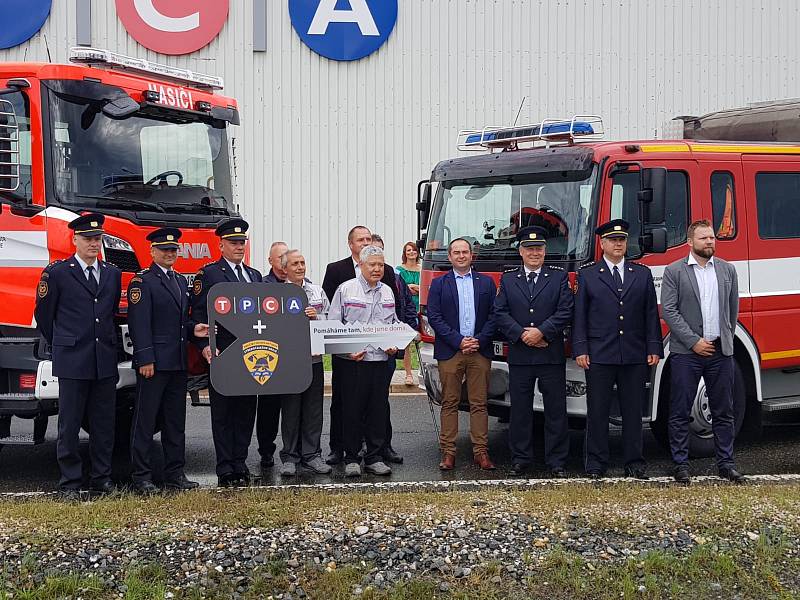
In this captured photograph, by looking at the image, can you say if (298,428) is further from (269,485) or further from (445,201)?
(445,201)

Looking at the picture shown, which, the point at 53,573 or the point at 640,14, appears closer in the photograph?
the point at 53,573

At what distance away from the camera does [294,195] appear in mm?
17281

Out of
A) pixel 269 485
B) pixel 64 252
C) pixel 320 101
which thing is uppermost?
pixel 320 101

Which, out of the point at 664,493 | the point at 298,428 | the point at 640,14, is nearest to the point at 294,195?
the point at 640,14

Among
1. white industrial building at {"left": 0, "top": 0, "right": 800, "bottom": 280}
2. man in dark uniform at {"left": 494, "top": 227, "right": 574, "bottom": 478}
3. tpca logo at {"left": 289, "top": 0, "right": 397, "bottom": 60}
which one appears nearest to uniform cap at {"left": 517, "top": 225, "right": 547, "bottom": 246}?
man in dark uniform at {"left": 494, "top": 227, "right": 574, "bottom": 478}

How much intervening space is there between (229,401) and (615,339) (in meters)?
2.93

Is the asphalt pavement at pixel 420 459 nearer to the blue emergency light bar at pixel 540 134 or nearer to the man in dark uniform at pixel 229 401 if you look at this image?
the man in dark uniform at pixel 229 401

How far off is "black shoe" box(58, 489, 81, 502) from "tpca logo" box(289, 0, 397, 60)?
11531 mm

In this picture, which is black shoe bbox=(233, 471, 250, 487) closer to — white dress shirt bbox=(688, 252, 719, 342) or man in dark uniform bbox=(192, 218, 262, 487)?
man in dark uniform bbox=(192, 218, 262, 487)

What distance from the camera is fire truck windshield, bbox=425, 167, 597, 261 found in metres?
8.05

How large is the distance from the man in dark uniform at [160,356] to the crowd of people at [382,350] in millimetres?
11

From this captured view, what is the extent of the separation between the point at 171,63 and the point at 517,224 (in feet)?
33.2

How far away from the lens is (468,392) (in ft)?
26.7

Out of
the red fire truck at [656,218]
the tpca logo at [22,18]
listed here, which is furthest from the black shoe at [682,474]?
the tpca logo at [22,18]
